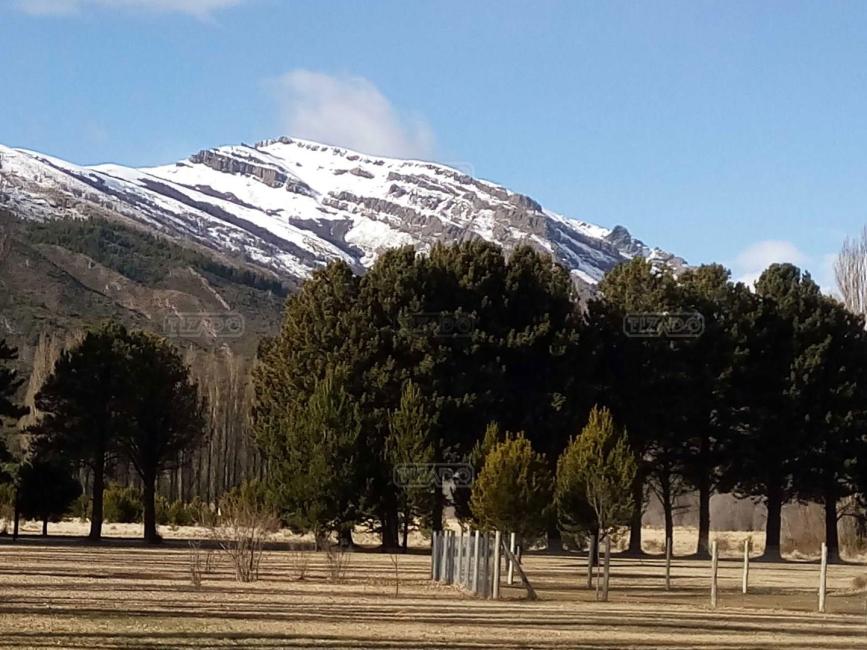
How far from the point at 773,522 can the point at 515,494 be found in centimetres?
2909

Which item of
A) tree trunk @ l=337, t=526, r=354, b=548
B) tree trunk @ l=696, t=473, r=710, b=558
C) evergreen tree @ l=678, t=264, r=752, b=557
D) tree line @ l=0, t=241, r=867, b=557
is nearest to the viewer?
tree trunk @ l=337, t=526, r=354, b=548

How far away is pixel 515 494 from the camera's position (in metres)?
40.1

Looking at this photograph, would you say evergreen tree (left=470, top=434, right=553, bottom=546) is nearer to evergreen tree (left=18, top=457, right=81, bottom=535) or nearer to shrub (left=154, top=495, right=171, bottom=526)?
evergreen tree (left=18, top=457, right=81, bottom=535)

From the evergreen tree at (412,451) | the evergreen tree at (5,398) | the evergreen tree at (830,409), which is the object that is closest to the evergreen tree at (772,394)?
the evergreen tree at (830,409)

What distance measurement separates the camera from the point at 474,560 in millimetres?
31797

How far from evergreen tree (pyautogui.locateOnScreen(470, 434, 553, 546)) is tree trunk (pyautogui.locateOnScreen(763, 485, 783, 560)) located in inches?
1054

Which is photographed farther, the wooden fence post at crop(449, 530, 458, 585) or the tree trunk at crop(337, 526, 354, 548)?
the tree trunk at crop(337, 526, 354, 548)

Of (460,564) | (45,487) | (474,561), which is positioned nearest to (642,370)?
(45,487)

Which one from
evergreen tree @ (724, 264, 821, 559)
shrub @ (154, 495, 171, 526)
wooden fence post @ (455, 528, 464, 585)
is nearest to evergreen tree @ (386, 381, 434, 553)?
evergreen tree @ (724, 264, 821, 559)

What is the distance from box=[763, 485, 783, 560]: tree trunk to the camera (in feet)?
213

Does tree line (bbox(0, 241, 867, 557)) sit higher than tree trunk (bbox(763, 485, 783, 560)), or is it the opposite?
tree line (bbox(0, 241, 867, 557))

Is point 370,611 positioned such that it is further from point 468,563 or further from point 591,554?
point 591,554

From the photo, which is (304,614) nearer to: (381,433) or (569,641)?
(569,641)

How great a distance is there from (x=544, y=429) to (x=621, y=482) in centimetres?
1904
